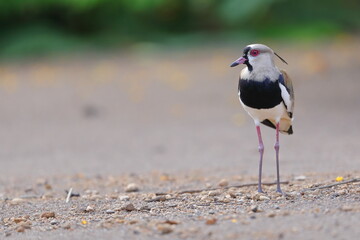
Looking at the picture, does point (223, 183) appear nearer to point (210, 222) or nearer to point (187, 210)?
point (187, 210)

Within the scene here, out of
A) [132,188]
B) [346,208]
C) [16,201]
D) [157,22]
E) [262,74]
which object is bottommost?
[346,208]

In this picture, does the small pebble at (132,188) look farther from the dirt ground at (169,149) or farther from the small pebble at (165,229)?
the small pebble at (165,229)

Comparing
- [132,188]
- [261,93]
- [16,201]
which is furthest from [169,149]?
[261,93]

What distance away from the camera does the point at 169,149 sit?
29.6ft

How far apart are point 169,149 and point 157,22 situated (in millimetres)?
7036

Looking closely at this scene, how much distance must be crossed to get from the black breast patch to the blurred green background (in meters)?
9.10

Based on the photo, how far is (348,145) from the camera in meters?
8.36

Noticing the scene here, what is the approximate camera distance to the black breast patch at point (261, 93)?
5047 mm

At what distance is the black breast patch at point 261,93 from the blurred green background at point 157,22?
29.8 feet

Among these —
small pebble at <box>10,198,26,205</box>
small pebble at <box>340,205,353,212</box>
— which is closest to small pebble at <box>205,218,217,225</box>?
small pebble at <box>340,205,353,212</box>

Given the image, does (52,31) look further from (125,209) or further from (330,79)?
(125,209)

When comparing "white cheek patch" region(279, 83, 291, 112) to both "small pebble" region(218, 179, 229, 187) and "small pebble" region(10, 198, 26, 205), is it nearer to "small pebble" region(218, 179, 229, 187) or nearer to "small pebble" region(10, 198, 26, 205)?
"small pebble" region(218, 179, 229, 187)

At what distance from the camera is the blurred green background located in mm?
14477

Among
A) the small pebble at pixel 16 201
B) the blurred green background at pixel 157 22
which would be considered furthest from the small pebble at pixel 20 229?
the blurred green background at pixel 157 22
